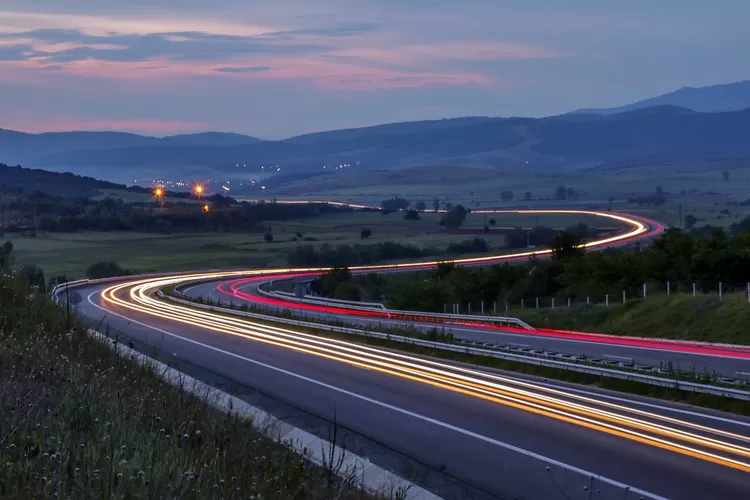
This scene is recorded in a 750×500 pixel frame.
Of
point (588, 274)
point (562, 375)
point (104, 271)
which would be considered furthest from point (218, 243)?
point (562, 375)

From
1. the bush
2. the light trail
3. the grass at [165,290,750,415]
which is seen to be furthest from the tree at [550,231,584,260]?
the bush

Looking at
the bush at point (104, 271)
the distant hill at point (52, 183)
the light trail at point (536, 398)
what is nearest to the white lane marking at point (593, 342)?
the light trail at point (536, 398)

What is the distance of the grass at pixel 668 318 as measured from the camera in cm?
3069

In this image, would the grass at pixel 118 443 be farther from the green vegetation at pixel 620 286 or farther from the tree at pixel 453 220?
the tree at pixel 453 220

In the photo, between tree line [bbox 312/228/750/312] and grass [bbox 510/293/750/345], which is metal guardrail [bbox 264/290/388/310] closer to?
tree line [bbox 312/228/750/312]

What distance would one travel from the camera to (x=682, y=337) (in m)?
32.2

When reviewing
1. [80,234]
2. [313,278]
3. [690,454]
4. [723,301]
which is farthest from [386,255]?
[690,454]

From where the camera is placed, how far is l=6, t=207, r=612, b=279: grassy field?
278 ft

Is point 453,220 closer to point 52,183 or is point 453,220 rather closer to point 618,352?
point 52,183

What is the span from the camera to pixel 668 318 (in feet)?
113

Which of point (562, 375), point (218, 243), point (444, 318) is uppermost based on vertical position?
point (562, 375)

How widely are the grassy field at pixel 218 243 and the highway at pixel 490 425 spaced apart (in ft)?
165

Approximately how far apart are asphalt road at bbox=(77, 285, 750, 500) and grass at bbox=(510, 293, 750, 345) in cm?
1163

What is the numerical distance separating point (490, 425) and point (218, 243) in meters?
91.1
